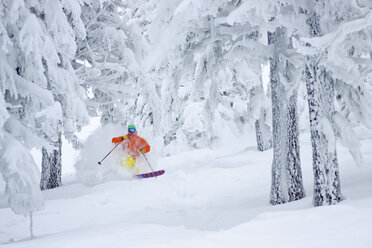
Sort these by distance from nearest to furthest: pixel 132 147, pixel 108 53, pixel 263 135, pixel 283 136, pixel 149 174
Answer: pixel 283 136, pixel 108 53, pixel 149 174, pixel 132 147, pixel 263 135

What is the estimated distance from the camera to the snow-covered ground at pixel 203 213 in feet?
11.5

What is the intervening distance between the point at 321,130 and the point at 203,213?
309cm

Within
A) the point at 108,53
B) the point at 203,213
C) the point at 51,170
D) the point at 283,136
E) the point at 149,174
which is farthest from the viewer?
the point at 149,174

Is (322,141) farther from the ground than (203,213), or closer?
farther from the ground

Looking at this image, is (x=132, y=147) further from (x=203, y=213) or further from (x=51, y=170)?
(x=203, y=213)

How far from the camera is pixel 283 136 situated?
23.5 ft

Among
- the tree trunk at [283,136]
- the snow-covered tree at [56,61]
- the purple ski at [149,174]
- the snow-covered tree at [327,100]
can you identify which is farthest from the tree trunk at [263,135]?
the snow-covered tree at [327,100]

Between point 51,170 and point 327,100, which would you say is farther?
point 51,170

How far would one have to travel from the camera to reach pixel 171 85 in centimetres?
798

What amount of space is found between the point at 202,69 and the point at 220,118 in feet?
→ 37.0

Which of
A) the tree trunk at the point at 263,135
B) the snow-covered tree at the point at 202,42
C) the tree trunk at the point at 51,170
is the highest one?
the snow-covered tree at the point at 202,42

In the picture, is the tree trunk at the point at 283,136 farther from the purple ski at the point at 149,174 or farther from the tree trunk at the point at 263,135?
the tree trunk at the point at 263,135

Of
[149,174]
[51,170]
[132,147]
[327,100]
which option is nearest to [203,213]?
[327,100]

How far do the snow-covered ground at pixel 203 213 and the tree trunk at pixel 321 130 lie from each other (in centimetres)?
28
